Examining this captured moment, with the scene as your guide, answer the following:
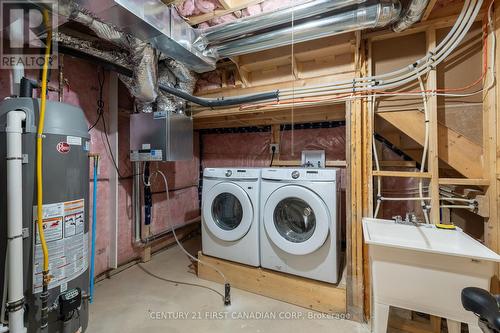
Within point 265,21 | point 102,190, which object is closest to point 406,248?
point 265,21

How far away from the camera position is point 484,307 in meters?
0.85

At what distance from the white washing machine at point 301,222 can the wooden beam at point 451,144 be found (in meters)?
0.66

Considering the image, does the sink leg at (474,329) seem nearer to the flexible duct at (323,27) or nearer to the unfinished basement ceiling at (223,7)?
the flexible duct at (323,27)

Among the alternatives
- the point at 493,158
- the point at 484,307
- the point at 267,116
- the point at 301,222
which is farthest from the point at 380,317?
the point at 267,116

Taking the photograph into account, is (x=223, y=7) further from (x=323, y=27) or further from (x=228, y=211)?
(x=228, y=211)

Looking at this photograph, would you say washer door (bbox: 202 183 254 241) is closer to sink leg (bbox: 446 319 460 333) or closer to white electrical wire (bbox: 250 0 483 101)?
white electrical wire (bbox: 250 0 483 101)

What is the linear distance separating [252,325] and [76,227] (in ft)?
4.66

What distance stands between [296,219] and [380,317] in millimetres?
942

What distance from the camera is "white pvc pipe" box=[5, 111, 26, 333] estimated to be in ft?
3.88

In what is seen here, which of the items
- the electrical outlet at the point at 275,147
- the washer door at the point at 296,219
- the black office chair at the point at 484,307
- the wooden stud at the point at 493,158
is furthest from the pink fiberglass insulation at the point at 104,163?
the wooden stud at the point at 493,158

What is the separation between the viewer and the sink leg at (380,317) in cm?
146

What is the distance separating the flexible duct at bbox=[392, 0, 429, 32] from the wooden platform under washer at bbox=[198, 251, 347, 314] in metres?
2.05

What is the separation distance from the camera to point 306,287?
1948 millimetres

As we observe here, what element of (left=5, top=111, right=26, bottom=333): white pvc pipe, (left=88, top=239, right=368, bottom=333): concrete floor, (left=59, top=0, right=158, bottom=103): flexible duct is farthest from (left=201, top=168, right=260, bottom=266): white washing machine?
(left=5, top=111, right=26, bottom=333): white pvc pipe
